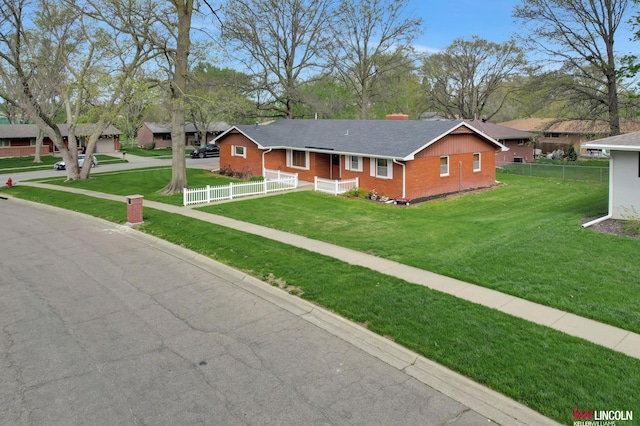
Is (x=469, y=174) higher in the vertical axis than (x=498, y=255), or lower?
higher

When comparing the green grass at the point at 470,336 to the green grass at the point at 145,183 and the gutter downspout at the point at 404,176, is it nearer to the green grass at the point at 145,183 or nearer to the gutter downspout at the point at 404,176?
the gutter downspout at the point at 404,176

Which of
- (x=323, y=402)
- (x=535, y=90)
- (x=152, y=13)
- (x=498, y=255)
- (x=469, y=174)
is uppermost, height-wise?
(x=152, y=13)

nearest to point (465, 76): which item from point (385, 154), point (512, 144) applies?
point (512, 144)

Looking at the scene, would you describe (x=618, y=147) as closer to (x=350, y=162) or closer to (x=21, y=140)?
(x=350, y=162)

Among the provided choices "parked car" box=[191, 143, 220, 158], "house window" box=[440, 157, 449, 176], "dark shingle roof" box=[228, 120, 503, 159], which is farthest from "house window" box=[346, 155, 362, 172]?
"parked car" box=[191, 143, 220, 158]

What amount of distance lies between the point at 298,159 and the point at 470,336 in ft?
81.6

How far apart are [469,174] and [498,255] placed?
54.2 feet

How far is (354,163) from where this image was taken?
27.2 metres

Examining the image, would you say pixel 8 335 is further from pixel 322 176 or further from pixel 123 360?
pixel 322 176

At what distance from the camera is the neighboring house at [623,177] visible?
1562 cm

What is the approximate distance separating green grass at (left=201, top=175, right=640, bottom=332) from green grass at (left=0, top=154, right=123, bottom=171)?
36.1 metres

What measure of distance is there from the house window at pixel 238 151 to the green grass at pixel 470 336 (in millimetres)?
22667

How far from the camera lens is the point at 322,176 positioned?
30.8 metres

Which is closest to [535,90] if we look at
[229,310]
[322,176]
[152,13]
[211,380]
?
[322,176]
